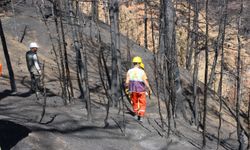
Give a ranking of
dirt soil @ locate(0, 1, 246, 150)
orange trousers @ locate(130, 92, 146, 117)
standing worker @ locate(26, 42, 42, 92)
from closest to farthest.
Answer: dirt soil @ locate(0, 1, 246, 150), orange trousers @ locate(130, 92, 146, 117), standing worker @ locate(26, 42, 42, 92)

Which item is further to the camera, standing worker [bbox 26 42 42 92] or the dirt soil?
standing worker [bbox 26 42 42 92]

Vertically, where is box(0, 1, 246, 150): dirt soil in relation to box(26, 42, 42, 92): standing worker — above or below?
below

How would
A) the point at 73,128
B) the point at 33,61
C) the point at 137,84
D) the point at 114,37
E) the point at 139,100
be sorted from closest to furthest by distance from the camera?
the point at 73,128 → the point at 137,84 → the point at 139,100 → the point at 33,61 → the point at 114,37

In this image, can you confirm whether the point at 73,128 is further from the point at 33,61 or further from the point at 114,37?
the point at 114,37

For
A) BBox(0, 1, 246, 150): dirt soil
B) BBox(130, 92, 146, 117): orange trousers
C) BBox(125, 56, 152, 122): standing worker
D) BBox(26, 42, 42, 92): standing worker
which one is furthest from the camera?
BBox(26, 42, 42, 92): standing worker

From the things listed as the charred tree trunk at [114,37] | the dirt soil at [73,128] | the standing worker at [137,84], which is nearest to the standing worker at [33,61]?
the dirt soil at [73,128]

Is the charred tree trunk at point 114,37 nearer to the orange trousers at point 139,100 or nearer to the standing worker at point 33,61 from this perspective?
the orange trousers at point 139,100

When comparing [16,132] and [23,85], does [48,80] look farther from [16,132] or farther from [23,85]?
[16,132]

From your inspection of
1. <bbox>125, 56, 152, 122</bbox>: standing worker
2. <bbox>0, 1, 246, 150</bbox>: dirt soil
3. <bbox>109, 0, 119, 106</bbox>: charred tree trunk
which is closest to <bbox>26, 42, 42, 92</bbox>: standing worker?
<bbox>0, 1, 246, 150</bbox>: dirt soil

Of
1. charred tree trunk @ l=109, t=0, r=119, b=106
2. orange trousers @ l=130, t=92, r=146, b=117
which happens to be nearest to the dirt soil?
orange trousers @ l=130, t=92, r=146, b=117

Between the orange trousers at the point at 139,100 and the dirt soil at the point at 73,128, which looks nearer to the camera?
the dirt soil at the point at 73,128

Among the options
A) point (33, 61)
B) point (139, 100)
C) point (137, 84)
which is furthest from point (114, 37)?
point (33, 61)

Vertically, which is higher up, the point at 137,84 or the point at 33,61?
the point at 33,61

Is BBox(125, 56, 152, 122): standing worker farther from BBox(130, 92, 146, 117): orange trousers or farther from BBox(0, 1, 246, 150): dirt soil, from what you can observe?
BBox(0, 1, 246, 150): dirt soil
